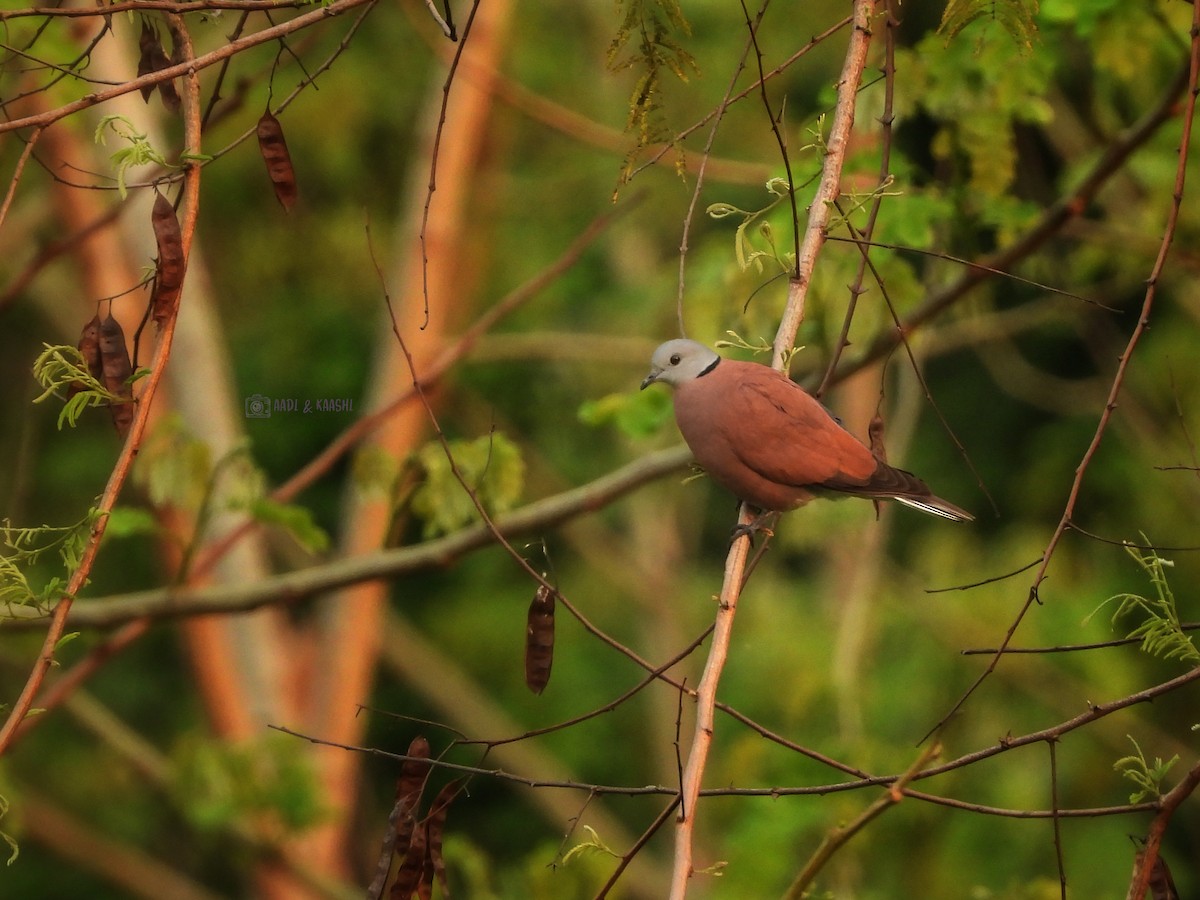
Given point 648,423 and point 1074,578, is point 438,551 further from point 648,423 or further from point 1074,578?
point 1074,578

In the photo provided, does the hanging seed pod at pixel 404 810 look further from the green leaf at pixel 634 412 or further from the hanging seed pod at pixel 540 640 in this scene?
the green leaf at pixel 634 412

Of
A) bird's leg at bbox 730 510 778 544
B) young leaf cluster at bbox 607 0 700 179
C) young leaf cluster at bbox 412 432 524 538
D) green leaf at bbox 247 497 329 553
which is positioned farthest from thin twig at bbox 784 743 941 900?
green leaf at bbox 247 497 329 553

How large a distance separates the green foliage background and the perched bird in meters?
2.10

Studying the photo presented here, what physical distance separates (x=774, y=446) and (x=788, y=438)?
52 mm

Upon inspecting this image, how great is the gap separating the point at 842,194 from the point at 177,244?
4.12ft

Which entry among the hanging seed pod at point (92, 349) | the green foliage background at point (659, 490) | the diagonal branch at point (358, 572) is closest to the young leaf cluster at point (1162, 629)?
the hanging seed pod at point (92, 349)

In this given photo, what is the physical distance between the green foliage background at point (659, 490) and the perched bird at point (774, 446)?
2.10 m

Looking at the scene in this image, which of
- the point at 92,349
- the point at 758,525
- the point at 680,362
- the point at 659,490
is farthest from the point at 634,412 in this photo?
the point at 659,490

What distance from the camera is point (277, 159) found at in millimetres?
2447

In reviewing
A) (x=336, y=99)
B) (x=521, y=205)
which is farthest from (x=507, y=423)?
(x=336, y=99)

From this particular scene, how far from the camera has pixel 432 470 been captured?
12.5 feet

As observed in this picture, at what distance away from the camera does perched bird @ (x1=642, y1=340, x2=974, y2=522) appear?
10.6 feet

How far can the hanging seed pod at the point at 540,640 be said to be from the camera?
2367 millimetres

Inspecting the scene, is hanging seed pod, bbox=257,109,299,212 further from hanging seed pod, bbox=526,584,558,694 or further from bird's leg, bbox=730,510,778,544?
bird's leg, bbox=730,510,778,544
